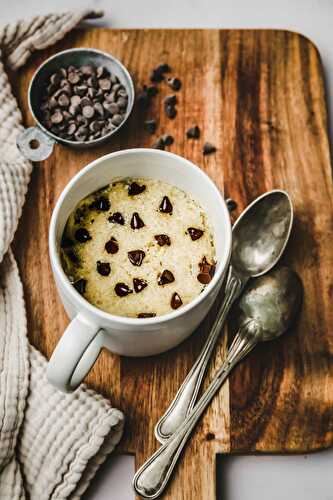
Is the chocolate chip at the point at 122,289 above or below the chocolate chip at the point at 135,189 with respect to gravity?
below

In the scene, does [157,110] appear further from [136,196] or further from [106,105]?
[136,196]

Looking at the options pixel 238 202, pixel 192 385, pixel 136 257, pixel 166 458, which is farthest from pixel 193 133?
pixel 166 458

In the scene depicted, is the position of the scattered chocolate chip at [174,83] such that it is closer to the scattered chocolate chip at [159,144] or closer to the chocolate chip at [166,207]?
the scattered chocolate chip at [159,144]

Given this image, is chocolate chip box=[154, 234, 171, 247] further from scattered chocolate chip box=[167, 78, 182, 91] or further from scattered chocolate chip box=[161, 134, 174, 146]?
scattered chocolate chip box=[167, 78, 182, 91]

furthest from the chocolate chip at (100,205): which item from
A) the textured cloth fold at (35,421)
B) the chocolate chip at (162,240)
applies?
the textured cloth fold at (35,421)

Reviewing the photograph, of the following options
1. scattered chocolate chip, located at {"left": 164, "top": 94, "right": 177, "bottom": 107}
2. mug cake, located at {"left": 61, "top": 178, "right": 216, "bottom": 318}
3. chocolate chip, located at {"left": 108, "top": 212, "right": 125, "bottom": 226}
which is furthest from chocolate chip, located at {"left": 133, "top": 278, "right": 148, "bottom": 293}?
scattered chocolate chip, located at {"left": 164, "top": 94, "right": 177, "bottom": 107}

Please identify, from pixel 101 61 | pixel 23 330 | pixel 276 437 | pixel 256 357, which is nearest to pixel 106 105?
pixel 101 61

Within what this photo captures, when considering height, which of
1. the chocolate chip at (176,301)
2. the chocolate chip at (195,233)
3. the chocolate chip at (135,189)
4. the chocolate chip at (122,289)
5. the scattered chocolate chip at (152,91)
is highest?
the scattered chocolate chip at (152,91)
